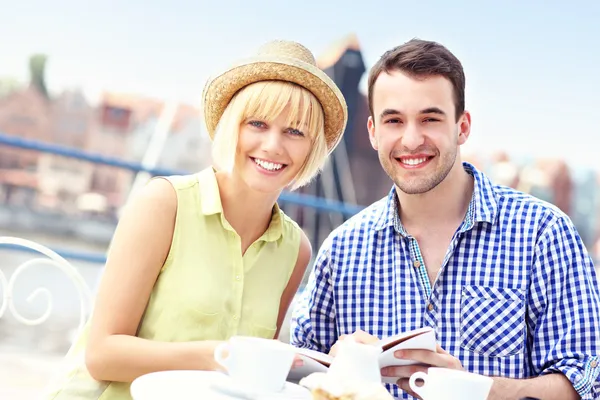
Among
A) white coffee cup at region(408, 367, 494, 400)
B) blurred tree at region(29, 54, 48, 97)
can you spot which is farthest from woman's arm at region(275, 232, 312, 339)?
blurred tree at region(29, 54, 48, 97)

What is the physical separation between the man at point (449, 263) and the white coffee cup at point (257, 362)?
2.31ft

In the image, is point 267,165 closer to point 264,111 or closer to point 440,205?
point 264,111

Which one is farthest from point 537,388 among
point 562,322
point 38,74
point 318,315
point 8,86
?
point 8,86

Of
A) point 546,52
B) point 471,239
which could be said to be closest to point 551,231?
point 471,239

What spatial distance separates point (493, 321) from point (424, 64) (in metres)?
0.62

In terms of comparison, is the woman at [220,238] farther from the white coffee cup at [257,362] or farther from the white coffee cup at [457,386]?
the white coffee cup at [457,386]

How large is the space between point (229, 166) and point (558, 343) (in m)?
0.81

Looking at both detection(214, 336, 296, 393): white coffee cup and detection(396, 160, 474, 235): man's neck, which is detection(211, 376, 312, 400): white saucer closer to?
detection(214, 336, 296, 393): white coffee cup

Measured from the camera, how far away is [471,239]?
5.21 feet

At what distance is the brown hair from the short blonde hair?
0.24 m

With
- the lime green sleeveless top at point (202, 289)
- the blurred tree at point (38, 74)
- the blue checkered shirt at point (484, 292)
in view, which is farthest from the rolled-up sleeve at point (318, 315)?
the blurred tree at point (38, 74)

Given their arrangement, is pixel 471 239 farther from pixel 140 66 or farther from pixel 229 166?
pixel 140 66

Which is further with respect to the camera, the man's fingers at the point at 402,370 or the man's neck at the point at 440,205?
the man's neck at the point at 440,205

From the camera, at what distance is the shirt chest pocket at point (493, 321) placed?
150 centimetres
